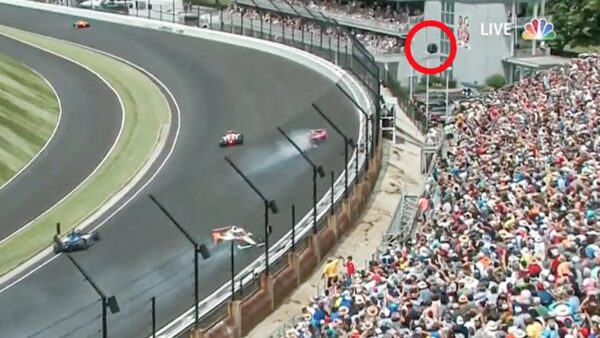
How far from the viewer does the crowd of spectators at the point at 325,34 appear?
63.5m

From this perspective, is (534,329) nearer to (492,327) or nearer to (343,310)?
(492,327)

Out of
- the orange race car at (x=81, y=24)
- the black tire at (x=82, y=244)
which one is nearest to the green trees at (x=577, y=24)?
the orange race car at (x=81, y=24)

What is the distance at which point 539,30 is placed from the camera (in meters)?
60.8

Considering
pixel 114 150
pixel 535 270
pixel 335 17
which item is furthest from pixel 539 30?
pixel 535 270

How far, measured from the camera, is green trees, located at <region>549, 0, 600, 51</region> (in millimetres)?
68125

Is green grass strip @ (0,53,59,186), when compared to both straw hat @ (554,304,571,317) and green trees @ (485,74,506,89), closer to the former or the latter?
green trees @ (485,74,506,89)

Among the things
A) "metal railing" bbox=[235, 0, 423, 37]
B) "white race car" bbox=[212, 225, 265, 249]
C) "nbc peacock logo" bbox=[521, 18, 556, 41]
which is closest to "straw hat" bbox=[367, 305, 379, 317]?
"white race car" bbox=[212, 225, 265, 249]

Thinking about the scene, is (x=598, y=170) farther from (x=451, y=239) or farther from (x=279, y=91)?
(x=279, y=91)

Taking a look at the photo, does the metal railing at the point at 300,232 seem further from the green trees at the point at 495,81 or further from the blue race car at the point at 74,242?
the green trees at the point at 495,81

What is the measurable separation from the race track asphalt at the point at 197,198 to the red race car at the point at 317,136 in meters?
0.31

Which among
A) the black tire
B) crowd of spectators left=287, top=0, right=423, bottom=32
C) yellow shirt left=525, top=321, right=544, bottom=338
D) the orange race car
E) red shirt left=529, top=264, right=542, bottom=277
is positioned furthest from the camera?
the orange race car

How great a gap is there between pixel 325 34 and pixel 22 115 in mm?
18565

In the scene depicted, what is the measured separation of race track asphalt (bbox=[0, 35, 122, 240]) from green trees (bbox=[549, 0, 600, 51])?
27456mm

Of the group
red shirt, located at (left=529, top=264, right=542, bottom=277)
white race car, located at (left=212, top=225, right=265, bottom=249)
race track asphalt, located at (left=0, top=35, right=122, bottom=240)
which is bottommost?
race track asphalt, located at (left=0, top=35, right=122, bottom=240)
